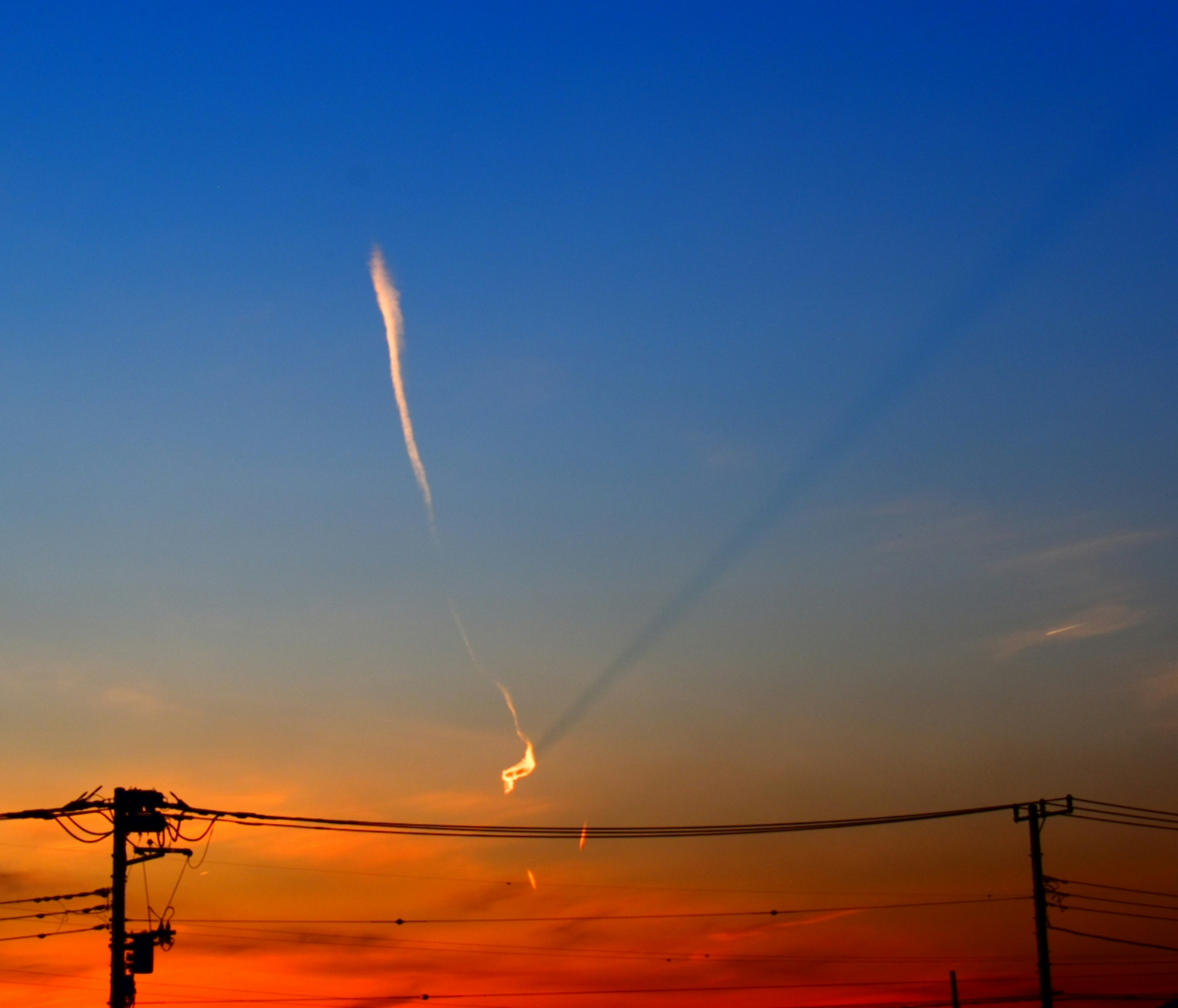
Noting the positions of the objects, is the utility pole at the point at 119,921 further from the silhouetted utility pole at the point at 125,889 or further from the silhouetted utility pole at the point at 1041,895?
the silhouetted utility pole at the point at 1041,895

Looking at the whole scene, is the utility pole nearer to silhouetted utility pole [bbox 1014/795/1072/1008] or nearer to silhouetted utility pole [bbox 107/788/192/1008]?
silhouetted utility pole [bbox 107/788/192/1008]

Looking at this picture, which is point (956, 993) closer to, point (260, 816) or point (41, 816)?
point (260, 816)

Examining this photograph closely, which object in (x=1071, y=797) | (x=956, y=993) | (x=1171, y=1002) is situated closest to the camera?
(x=1071, y=797)

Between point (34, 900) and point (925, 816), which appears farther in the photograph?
point (925, 816)

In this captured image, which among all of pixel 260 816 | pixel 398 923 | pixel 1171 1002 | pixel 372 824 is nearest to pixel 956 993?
pixel 1171 1002

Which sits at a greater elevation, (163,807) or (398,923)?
(163,807)

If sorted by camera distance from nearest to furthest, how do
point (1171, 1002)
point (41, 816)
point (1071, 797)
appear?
point (41, 816)
point (1071, 797)
point (1171, 1002)

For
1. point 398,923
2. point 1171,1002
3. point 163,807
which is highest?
point 163,807

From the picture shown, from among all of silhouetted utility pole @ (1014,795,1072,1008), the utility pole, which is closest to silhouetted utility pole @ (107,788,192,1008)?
the utility pole

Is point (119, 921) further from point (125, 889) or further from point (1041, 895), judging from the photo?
point (1041, 895)

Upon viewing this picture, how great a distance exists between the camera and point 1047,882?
2596 inches

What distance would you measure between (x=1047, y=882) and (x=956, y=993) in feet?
71.1

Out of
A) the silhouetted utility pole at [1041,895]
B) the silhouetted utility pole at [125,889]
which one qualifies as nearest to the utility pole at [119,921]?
the silhouetted utility pole at [125,889]

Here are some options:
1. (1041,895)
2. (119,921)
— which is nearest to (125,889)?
(119,921)
